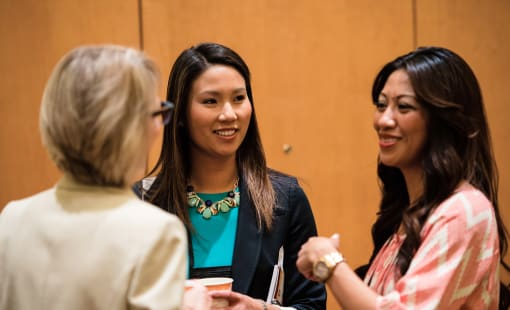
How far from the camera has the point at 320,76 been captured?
322 cm

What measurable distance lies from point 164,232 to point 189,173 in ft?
2.89

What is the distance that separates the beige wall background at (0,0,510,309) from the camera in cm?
300

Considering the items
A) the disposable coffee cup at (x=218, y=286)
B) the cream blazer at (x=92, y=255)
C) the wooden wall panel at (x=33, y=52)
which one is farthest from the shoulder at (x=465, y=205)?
the wooden wall panel at (x=33, y=52)

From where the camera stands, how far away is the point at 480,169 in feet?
4.76

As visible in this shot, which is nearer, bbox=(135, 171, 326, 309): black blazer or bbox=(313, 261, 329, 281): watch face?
bbox=(313, 261, 329, 281): watch face

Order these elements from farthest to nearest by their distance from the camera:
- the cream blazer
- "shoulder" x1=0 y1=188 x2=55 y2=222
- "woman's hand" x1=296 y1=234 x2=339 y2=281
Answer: "woman's hand" x1=296 y1=234 x2=339 y2=281 → "shoulder" x1=0 y1=188 x2=55 y2=222 → the cream blazer

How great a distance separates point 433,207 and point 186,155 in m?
0.88

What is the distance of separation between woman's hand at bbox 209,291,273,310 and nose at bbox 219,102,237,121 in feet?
1.81

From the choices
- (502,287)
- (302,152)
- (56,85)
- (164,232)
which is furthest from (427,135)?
(302,152)

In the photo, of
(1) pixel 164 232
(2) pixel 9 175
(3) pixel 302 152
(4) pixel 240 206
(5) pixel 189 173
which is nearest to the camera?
(1) pixel 164 232

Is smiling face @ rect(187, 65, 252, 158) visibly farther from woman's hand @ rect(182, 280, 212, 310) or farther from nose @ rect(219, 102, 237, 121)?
woman's hand @ rect(182, 280, 212, 310)

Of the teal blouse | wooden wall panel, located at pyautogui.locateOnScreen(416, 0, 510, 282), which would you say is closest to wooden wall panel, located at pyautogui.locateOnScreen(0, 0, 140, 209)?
the teal blouse

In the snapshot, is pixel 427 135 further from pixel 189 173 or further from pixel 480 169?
pixel 189 173

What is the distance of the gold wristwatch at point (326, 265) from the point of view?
135cm
